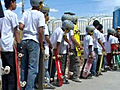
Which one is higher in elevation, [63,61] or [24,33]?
[24,33]

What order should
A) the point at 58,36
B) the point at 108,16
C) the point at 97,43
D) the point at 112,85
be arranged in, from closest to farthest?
the point at 58,36 → the point at 112,85 → the point at 97,43 → the point at 108,16

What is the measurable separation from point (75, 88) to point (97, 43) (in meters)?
2.42

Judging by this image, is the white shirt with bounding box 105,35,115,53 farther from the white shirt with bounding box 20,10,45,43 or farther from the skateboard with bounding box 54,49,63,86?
the white shirt with bounding box 20,10,45,43

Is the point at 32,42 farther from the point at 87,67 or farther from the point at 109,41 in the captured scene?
the point at 109,41

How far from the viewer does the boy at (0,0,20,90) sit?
4656 millimetres

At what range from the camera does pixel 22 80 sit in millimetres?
5184

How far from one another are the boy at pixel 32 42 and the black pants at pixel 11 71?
35cm

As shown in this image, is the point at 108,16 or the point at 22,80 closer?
the point at 22,80

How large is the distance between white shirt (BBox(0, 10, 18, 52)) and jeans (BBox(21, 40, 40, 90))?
43cm

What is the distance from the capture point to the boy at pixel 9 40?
4.66 m

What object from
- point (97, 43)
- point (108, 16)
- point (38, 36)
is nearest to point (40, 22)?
point (38, 36)

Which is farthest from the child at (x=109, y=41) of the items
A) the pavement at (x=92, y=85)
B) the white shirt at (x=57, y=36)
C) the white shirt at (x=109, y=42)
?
the white shirt at (x=57, y=36)

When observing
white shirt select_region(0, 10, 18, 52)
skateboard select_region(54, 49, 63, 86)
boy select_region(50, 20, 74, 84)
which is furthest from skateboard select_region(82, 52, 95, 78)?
white shirt select_region(0, 10, 18, 52)

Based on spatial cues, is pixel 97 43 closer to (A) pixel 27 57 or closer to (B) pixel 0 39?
(A) pixel 27 57
